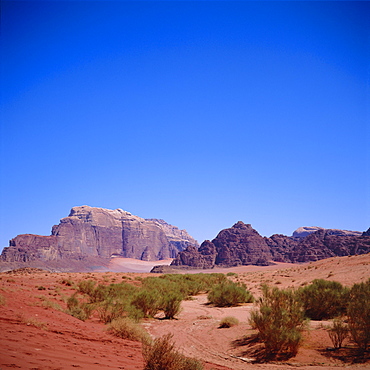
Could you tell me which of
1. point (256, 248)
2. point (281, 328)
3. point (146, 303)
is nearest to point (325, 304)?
point (281, 328)

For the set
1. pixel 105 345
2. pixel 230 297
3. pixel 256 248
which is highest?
pixel 256 248

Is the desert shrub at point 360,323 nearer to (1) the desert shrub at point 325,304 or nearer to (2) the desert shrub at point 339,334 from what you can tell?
(2) the desert shrub at point 339,334

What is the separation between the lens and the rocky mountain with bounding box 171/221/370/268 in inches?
4313

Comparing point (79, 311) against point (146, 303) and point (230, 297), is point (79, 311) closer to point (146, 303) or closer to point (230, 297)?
point (146, 303)

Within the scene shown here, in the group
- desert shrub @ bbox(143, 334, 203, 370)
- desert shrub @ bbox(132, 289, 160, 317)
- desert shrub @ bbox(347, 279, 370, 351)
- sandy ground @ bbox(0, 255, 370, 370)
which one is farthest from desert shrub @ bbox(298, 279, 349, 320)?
desert shrub @ bbox(143, 334, 203, 370)

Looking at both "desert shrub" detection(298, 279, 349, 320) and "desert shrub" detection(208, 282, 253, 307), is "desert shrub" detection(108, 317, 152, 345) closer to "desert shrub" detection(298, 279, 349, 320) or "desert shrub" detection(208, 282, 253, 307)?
"desert shrub" detection(298, 279, 349, 320)

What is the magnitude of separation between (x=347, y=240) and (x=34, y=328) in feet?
375

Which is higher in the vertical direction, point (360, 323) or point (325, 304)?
point (360, 323)

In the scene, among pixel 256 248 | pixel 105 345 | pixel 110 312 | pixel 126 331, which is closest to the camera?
pixel 105 345

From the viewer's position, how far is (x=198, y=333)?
45.2 feet

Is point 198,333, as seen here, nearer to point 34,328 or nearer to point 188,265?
point 34,328

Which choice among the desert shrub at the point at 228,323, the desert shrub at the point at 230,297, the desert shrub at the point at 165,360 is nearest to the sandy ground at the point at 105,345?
the desert shrub at the point at 228,323

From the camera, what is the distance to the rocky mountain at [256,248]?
359ft

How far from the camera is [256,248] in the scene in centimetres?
13312
